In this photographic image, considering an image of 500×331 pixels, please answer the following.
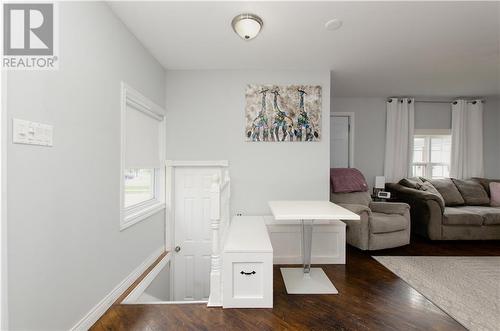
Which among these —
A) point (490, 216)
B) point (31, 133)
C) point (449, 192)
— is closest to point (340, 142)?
point (449, 192)

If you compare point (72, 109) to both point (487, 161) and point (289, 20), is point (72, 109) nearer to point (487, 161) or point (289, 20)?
point (289, 20)

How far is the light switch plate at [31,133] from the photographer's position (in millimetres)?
1134

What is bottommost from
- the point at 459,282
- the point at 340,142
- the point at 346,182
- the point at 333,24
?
the point at 459,282

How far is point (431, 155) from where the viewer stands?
4.72 metres

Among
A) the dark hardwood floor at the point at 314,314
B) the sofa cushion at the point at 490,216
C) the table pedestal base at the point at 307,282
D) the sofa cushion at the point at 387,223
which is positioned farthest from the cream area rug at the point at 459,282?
the table pedestal base at the point at 307,282

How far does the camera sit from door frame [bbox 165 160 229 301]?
3.16m

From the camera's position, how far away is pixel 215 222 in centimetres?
197

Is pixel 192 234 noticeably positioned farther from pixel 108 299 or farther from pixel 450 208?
pixel 450 208

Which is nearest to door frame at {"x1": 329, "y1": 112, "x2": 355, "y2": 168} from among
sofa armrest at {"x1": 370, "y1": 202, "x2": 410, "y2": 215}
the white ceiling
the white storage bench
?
the white ceiling

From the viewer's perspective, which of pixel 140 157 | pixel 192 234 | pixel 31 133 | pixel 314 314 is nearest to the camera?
pixel 31 133

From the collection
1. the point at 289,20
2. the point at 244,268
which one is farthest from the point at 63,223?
the point at 289,20

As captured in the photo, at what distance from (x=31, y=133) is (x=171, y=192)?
2.06m

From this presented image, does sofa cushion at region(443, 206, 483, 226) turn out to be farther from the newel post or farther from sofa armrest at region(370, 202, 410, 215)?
the newel post

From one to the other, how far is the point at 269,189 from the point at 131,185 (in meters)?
1.70
